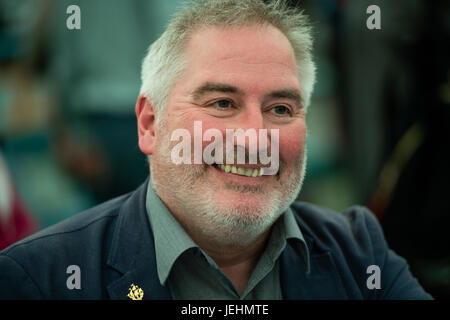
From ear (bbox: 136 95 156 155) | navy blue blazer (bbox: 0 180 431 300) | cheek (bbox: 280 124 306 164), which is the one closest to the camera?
navy blue blazer (bbox: 0 180 431 300)

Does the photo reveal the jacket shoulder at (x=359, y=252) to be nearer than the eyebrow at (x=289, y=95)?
No

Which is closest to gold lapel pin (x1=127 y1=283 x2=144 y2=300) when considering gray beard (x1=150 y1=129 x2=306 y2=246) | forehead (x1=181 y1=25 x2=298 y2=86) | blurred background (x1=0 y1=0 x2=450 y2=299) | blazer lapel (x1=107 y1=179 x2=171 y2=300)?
blazer lapel (x1=107 y1=179 x2=171 y2=300)

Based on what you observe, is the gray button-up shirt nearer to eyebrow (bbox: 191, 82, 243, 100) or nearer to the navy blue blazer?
the navy blue blazer

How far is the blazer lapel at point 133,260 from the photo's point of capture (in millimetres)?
1304

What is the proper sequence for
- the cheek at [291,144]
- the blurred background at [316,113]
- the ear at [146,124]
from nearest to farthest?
the cheek at [291,144] < the ear at [146,124] < the blurred background at [316,113]

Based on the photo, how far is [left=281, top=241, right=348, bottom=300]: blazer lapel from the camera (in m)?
1.46

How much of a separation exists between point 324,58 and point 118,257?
1618 millimetres

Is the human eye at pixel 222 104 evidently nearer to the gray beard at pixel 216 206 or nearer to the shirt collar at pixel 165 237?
the gray beard at pixel 216 206

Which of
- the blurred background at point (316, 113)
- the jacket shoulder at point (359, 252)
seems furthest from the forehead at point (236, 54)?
the blurred background at point (316, 113)

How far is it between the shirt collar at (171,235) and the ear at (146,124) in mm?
133

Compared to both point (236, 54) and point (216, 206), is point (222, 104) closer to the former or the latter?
point (236, 54)

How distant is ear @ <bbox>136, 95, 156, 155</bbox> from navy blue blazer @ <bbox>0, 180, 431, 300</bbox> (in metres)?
0.17
